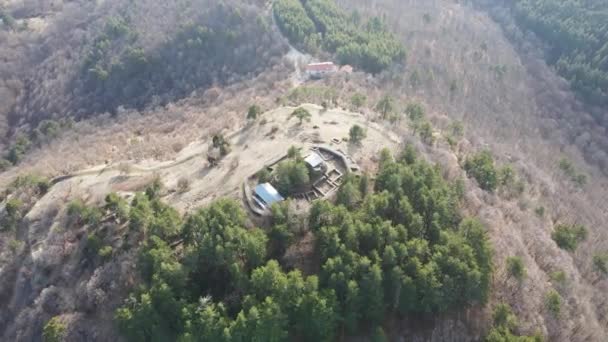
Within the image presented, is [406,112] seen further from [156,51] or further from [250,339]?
[156,51]

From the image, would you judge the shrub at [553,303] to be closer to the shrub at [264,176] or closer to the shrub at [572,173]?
the shrub at [264,176]

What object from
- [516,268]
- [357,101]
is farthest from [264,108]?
[516,268]

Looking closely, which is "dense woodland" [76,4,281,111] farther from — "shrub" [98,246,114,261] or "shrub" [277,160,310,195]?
"shrub" [98,246,114,261]

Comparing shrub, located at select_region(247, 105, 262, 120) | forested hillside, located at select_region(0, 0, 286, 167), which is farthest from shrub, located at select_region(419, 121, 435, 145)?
forested hillside, located at select_region(0, 0, 286, 167)

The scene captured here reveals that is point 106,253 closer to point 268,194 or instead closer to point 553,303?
point 268,194

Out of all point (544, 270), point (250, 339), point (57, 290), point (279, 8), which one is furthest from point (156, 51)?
point (544, 270)

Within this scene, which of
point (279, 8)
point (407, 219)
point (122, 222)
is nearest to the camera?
point (407, 219)
